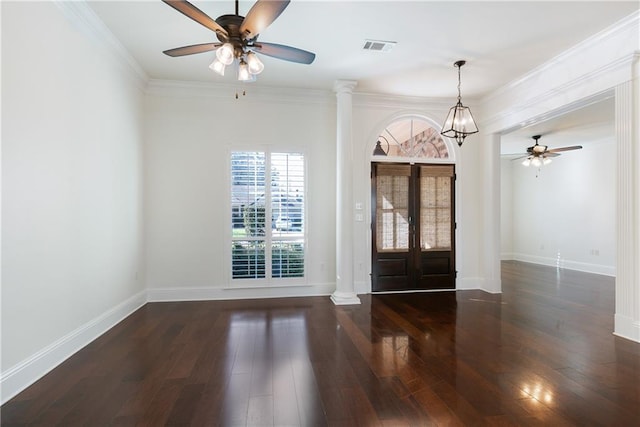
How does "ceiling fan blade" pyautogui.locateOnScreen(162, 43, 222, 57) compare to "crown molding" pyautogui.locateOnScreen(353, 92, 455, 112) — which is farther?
→ "crown molding" pyautogui.locateOnScreen(353, 92, 455, 112)

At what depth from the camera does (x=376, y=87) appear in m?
5.04

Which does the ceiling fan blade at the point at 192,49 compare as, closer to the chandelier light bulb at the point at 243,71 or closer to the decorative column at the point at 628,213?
the chandelier light bulb at the point at 243,71

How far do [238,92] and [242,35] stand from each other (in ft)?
8.20

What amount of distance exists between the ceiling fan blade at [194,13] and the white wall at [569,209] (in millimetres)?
7572

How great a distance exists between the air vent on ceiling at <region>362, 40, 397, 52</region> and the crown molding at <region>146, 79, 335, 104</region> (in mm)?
1449

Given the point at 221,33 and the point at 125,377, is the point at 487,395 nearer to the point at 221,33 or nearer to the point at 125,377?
the point at 125,377

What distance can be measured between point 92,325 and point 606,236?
31.2ft

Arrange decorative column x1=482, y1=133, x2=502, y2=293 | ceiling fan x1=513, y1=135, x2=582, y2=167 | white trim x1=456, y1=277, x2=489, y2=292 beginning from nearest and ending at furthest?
decorative column x1=482, y1=133, x2=502, y2=293 → white trim x1=456, y1=277, x2=489, y2=292 → ceiling fan x1=513, y1=135, x2=582, y2=167

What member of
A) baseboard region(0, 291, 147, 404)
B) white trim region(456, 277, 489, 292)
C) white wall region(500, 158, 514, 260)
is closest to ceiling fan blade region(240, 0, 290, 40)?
baseboard region(0, 291, 147, 404)

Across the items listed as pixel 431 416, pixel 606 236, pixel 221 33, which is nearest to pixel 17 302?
pixel 221 33

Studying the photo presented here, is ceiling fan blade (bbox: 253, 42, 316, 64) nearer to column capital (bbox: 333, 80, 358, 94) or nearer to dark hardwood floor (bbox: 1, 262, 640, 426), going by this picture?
column capital (bbox: 333, 80, 358, 94)

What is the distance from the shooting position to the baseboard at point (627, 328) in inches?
129

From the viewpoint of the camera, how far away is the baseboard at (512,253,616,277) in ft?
22.9

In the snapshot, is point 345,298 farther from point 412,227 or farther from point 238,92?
point 238,92
